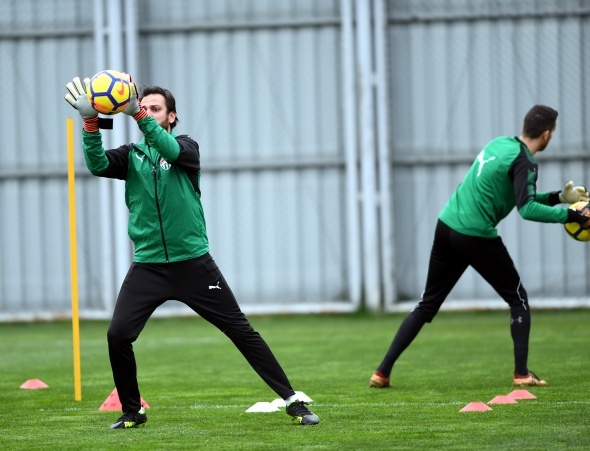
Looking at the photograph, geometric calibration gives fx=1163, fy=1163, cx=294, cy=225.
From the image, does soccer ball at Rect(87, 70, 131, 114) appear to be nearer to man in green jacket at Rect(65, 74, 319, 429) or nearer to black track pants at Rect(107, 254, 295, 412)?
man in green jacket at Rect(65, 74, 319, 429)

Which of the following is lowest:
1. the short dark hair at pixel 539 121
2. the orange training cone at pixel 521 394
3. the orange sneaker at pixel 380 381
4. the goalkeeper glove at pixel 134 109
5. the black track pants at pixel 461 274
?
the orange sneaker at pixel 380 381

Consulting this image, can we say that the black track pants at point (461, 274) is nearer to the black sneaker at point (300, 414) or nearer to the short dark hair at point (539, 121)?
the short dark hair at point (539, 121)

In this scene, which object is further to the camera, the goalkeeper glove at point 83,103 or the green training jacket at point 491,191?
the green training jacket at point 491,191

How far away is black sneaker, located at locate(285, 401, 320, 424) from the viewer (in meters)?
6.57

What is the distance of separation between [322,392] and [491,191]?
6.18 feet

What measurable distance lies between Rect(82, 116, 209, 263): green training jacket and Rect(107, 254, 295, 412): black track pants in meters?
0.08

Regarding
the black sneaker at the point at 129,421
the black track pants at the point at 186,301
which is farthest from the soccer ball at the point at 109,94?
the black sneaker at the point at 129,421

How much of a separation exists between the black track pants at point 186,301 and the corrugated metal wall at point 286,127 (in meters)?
11.2

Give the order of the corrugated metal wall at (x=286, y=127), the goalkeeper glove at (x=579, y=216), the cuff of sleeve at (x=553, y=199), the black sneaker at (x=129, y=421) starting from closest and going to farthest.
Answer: the black sneaker at (x=129, y=421), the goalkeeper glove at (x=579, y=216), the cuff of sleeve at (x=553, y=199), the corrugated metal wall at (x=286, y=127)

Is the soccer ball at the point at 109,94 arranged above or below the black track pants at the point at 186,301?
above

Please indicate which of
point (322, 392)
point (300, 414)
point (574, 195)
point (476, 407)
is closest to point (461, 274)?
point (574, 195)

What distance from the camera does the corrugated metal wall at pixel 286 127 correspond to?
685 inches

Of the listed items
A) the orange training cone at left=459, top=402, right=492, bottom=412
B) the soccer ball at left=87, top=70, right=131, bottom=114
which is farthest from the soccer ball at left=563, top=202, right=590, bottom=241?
the soccer ball at left=87, top=70, right=131, bottom=114

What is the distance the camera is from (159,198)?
6.52 m
